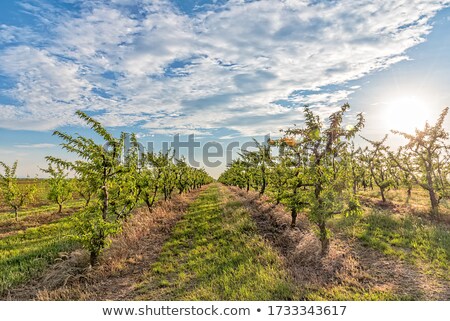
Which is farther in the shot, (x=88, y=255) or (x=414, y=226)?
(x=414, y=226)

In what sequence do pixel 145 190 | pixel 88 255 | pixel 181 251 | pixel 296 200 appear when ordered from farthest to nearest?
1. pixel 145 190
2. pixel 296 200
3. pixel 181 251
4. pixel 88 255

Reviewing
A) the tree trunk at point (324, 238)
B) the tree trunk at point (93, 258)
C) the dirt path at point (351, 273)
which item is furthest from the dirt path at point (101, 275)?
the tree trunk at point (324, 238)

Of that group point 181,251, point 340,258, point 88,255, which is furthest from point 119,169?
point 340,258

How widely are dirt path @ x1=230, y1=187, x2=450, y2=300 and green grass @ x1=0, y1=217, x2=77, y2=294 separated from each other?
8261mm

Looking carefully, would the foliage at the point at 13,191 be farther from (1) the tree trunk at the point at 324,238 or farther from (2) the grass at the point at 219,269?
(1) the tree trunk at the point at 324,238

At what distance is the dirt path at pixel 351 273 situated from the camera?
7234 millimetres

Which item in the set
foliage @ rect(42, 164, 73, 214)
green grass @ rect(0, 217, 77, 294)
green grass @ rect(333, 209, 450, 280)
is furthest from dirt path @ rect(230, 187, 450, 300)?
foliage @ rect(42, 164, 73, 214)

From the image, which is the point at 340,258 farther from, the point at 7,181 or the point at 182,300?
the point at 7,181

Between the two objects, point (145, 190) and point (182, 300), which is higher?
point (145, 190)

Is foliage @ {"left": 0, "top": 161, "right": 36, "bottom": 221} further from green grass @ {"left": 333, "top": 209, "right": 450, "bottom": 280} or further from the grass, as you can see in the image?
green grass @ {"left": 333, "top": 209, "right": 450, "bottom": 280}

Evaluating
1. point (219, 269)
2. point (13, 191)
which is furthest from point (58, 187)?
point (219, 269)

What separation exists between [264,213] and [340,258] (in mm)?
8930

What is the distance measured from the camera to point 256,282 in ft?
25.2

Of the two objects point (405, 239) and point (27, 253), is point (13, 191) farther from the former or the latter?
point (405, 239)
